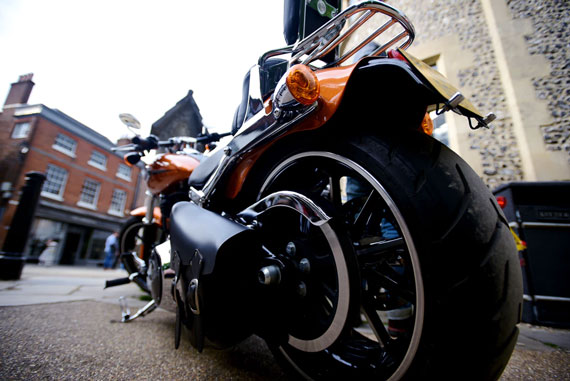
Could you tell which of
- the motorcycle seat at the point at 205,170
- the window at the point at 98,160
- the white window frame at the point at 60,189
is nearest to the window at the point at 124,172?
the window at the point at 98,160

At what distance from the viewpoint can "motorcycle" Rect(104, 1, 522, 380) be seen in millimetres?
492

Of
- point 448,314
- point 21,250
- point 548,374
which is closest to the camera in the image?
point 448,314

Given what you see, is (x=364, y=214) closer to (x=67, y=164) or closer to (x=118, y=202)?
(x=67, y=164)

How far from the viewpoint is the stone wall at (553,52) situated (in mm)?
4293

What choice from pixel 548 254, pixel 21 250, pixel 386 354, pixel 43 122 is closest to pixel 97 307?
pixel 386 354

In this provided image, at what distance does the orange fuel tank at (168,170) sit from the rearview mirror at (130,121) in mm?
330

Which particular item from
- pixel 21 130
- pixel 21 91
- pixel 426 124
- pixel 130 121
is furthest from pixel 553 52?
pixel 21 91

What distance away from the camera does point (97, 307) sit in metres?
1.87

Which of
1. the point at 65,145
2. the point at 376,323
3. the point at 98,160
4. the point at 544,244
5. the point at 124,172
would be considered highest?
the point at 65,145

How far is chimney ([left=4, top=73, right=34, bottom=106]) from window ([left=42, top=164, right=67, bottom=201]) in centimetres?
530

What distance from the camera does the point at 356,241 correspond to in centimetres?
77

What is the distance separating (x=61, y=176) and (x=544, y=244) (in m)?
18.8

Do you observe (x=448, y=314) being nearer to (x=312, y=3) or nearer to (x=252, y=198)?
(x=252, y=198)

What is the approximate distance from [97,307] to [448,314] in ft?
7.60
